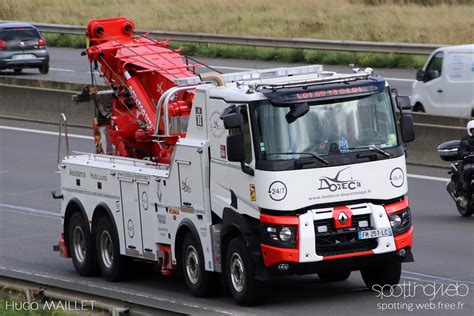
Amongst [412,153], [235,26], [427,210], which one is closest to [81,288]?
[427,210]

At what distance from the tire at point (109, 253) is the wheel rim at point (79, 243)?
415mm

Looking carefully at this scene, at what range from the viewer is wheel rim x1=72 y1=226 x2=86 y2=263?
16.6m

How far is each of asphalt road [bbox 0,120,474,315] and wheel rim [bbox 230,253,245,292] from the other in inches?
9.3

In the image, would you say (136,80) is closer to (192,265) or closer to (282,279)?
(192,265)

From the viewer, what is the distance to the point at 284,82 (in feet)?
43.7

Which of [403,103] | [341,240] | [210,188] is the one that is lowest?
[341,240]

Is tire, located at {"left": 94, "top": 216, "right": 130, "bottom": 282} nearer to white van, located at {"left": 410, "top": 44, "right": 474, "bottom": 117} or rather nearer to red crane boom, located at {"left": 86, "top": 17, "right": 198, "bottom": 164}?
red crane boom, located at {"left": 86, "top": 17, "right": 198, "bottom": 164}

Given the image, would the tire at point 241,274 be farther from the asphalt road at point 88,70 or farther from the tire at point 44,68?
the tire at point 44,68

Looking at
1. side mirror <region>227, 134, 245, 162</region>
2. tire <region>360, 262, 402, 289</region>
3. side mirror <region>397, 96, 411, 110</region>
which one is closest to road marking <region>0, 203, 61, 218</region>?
tire <region>360, 262, 402, 289</region>

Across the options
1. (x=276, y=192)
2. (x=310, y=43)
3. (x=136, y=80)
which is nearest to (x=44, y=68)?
(x=310, y=43)

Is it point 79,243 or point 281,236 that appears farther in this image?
point 79,243

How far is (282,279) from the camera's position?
14789 millimetres

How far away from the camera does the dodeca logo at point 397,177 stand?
13.2 meters

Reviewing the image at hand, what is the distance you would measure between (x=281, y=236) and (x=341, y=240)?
2.15 ft
